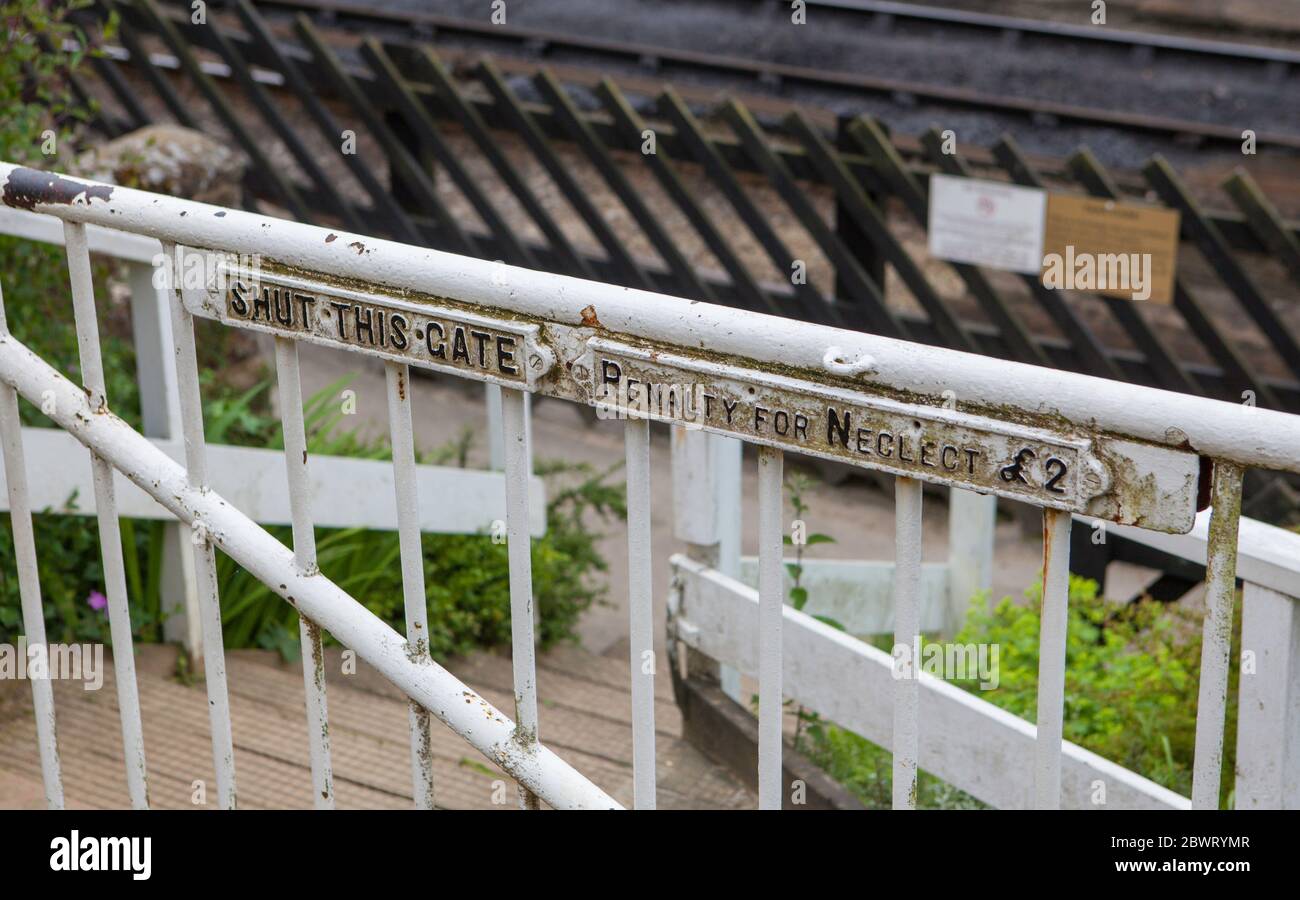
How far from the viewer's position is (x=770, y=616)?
5.77ft

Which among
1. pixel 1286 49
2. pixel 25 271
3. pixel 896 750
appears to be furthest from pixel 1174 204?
pixel 1286 49

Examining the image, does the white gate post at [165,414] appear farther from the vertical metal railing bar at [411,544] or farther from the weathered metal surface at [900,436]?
the weathered metal surface at [900,436]

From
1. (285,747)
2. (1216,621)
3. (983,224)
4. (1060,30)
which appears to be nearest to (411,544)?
(1216,621)

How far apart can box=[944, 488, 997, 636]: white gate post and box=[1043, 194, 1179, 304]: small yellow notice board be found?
2362 millimetres

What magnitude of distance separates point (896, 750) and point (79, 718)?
2.31 meters

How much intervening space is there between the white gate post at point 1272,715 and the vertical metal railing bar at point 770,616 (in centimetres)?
48

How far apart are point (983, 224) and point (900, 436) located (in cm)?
579

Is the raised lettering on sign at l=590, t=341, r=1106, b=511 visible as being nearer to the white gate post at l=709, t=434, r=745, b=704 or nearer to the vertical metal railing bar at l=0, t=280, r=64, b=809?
the vertical metal railing bar at l=0, t=280, r=64, b=809

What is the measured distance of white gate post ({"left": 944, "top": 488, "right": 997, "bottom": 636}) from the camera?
4.70 m

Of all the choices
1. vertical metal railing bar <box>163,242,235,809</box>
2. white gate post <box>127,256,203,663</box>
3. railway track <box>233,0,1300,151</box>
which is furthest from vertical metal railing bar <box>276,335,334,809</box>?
railway track <box>233,0,1300,151</box>

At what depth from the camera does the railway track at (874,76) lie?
10750mm

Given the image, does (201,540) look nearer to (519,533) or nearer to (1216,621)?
(519,533)

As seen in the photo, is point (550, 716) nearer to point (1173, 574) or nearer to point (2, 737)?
point (2, 737)

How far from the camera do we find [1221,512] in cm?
150
